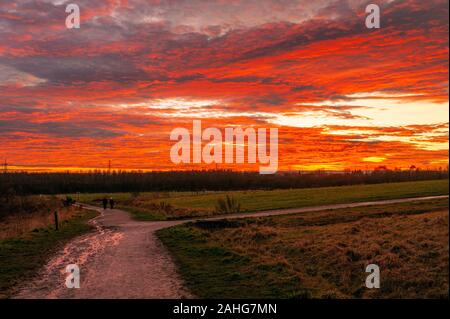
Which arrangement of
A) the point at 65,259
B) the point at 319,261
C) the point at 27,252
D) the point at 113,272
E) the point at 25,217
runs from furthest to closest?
the point at 25,217
the point at 27,252
the point at 65,259
the point at 319,261
the point at 113,272

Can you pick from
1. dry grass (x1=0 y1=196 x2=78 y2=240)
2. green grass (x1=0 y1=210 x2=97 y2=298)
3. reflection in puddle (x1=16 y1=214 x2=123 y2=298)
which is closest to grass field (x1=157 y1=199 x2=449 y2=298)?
reflection in puddle (x1=16 y1=214 x2=123 y2=298)

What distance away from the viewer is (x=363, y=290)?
13.5m

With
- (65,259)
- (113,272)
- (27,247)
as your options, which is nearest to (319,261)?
(113,272)

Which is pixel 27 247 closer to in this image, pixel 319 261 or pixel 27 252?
pixel 27 252

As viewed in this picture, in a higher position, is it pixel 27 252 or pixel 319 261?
pixel 319 261

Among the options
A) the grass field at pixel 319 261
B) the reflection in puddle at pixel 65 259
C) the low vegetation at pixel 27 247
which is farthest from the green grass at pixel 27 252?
the grass field at pixel 319 261

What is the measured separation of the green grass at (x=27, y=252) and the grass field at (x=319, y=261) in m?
6.58

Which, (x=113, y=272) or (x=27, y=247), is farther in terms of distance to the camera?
(x=27, y=247)

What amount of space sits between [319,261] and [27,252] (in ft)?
51.9

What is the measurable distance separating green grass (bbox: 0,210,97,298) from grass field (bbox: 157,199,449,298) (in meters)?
6.58

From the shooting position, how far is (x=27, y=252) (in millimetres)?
22281
